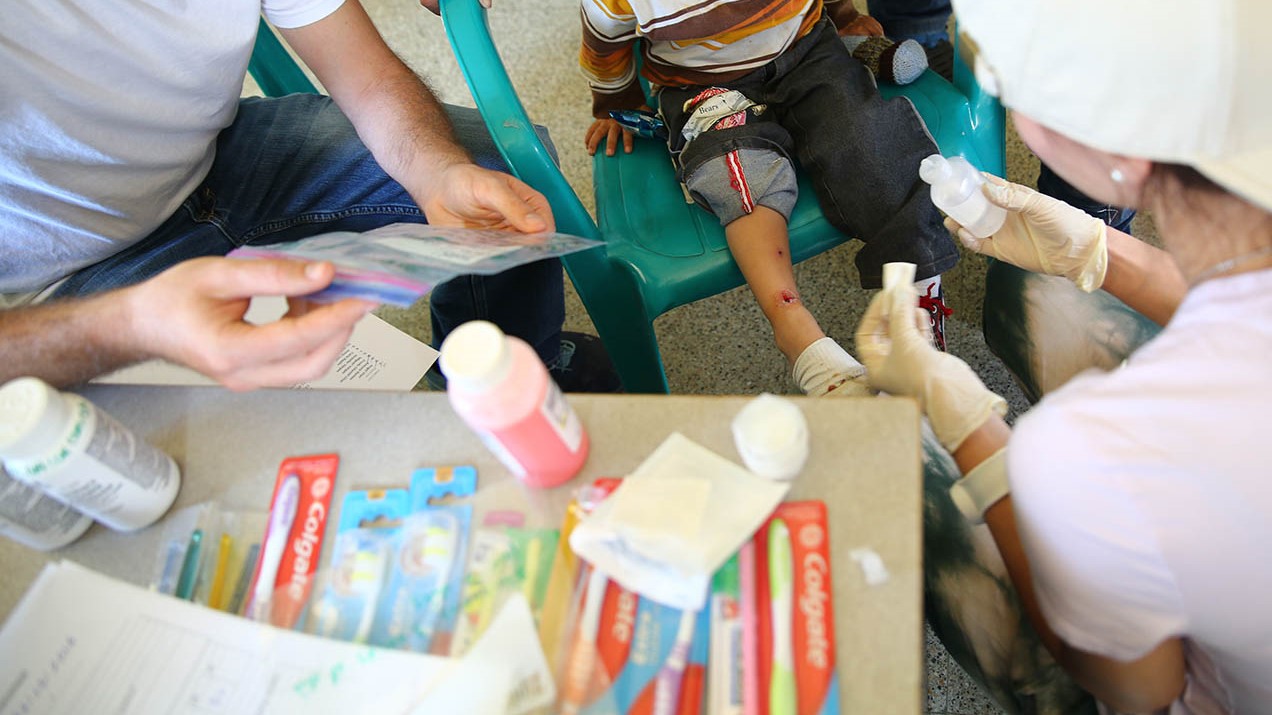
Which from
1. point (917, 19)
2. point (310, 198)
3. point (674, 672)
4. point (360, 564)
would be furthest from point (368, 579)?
point (917, 19)

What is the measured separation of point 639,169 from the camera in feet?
3.63

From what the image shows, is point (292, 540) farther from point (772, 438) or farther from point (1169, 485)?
point (1169, 485)

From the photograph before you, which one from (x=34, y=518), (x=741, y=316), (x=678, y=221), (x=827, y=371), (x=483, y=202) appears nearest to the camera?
(x=34, y=518)

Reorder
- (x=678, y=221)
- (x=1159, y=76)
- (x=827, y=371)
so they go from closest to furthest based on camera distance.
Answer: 1. (x=1159, y=76)
2. (x=827, y=371)
3. (x=678, y=221)

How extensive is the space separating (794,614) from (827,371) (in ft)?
1.68

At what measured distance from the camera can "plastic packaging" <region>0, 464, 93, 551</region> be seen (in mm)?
538

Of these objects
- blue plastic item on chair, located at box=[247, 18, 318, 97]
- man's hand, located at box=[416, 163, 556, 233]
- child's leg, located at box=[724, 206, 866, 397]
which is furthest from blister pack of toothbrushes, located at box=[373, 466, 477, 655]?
blue plastic item on chair, located at box=[247, 18, 318, 97]

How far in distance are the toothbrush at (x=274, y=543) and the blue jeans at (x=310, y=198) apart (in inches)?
20.0

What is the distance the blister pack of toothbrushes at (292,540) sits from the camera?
1.73ft

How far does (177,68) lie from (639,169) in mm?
587

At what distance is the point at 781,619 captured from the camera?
47cm

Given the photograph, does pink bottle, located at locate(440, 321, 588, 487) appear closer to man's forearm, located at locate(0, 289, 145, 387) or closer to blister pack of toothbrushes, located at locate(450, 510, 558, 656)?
blister pack of toothbrushes, located at locate(450, 510, 558, 656)

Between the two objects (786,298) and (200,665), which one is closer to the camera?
(200,665)

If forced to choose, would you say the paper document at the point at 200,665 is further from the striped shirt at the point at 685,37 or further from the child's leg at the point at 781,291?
the striped shirt at the point at 685,37
